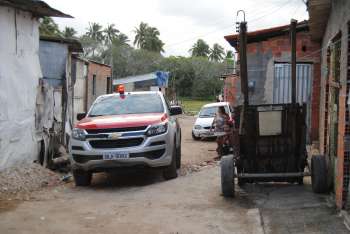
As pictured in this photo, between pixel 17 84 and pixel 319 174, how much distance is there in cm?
629

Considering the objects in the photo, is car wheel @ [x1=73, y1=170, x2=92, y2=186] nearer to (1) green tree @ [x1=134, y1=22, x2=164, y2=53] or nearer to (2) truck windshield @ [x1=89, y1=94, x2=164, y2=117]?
(2) truck windshield @ [x1=89, y1=94, x2=164, y2=117]

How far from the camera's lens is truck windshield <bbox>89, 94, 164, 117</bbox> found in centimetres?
1155

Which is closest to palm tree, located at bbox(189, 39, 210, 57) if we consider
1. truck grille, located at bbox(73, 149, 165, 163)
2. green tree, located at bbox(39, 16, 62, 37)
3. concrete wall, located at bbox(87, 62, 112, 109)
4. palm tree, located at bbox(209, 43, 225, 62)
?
palm tree, located at bbox(209, 43, 225, 62)

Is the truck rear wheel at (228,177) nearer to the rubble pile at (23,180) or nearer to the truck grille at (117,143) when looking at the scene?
the truck grille at (117,143)

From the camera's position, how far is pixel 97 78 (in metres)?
25.6

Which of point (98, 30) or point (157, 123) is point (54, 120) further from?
point (98, 30)

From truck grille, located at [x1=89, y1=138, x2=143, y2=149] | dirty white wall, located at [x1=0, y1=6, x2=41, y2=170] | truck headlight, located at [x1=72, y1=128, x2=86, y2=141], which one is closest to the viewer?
truck grille, located at [x1=89, y1=138, x2=143, y2=149]

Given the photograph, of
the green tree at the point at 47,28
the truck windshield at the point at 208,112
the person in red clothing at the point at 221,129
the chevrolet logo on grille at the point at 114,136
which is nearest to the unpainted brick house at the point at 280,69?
the person in red clothing at the point at 221,129

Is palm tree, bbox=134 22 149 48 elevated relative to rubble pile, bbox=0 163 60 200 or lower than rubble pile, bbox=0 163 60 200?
elevated

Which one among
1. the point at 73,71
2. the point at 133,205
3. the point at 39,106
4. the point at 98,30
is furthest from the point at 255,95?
the point at 98,30

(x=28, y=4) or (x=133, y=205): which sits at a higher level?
(x=28, y=4)

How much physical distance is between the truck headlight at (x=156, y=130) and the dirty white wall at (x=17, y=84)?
2.78 meters

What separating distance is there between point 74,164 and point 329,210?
16.6 ft

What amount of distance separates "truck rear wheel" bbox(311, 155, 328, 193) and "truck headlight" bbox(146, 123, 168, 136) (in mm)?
3111
